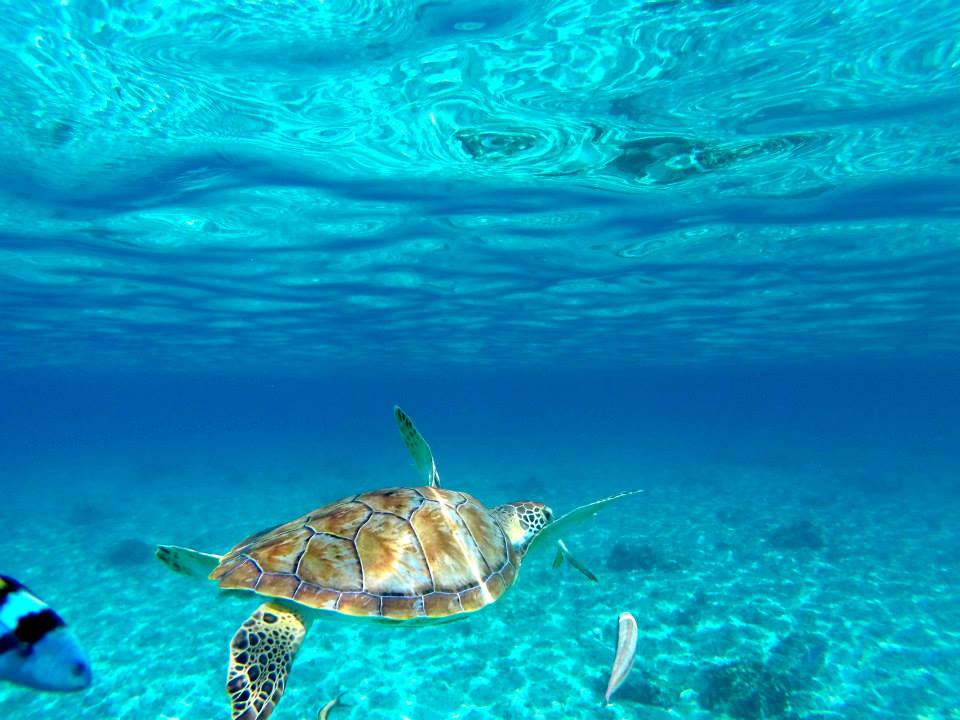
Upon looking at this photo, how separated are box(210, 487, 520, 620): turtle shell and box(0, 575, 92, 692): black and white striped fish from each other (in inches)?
99.6

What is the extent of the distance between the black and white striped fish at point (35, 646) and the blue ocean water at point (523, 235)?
3319mm

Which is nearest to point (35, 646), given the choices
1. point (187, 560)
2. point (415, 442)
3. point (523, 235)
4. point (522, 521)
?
point (187, 560)

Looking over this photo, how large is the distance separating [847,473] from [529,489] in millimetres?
26756

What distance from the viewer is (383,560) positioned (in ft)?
16.1

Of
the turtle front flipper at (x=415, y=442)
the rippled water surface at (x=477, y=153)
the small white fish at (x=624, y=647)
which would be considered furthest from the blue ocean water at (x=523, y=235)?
the small white fish at (x=624, y=647)

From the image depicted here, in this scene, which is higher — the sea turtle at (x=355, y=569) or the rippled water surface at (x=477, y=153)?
the rippled water surface at (x=477, y=153)

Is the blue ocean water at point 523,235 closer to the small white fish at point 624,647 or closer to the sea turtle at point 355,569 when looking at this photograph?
the sea turtle at point 355,569

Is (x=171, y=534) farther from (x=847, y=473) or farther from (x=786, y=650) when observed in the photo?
(x=847, y=473)

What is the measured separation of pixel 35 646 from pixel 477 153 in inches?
465

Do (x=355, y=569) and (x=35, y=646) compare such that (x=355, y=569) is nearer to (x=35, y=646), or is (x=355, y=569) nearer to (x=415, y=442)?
(x=415, y=442)

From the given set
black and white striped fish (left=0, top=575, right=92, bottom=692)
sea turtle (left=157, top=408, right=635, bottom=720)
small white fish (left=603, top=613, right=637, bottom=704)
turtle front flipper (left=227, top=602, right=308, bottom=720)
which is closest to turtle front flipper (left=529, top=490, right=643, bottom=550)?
sea turtle (left=157, top=408, right=635, bottom=720)

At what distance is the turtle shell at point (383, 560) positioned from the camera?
15.2 ft

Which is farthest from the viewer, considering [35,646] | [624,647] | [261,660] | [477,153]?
[477,153]

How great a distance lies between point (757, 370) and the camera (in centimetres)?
5866
